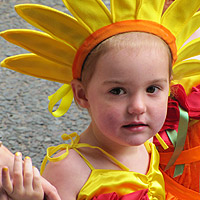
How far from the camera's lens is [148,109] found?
102cm

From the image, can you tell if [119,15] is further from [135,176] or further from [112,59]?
[135,176]

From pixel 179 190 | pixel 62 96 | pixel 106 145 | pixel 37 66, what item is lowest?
pixel 179 190

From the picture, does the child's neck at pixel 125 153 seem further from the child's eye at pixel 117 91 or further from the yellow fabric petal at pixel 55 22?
the yellow fabric petal at pixel 55 22

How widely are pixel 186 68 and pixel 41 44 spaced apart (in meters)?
0.47

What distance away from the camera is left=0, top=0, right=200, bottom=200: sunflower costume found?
100cm

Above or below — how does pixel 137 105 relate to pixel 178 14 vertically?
below

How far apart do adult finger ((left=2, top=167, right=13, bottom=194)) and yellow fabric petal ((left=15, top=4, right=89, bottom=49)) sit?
15.1 inches

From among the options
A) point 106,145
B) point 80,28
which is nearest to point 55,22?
point 80,28

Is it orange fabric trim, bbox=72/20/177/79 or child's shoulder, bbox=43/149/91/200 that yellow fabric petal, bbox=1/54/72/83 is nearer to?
orange fabric trim, bbox=72/20/177/79

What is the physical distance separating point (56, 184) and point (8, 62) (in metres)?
0.37

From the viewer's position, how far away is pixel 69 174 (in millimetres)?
1067

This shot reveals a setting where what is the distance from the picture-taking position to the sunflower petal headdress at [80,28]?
3.25ft

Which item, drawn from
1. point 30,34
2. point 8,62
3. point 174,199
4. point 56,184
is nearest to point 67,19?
point 30,34

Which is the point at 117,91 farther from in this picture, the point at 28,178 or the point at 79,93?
the point at 28,178
